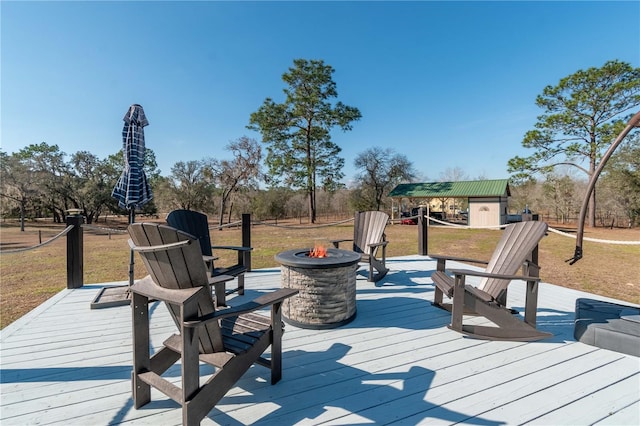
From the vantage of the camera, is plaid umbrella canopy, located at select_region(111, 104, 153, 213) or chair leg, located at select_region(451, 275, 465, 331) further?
plaid umbrella canopy, located at select_region(111, 104, 153, 213)

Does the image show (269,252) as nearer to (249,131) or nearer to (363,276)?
(363,276)

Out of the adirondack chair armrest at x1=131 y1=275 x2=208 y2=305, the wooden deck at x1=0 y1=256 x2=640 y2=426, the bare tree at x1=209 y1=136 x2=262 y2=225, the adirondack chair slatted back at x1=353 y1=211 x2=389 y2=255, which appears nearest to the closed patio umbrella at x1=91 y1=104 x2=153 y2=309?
the wooden deck at x1=0 y1=256 x2=640 y2=426

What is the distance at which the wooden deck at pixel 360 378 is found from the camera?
153cm

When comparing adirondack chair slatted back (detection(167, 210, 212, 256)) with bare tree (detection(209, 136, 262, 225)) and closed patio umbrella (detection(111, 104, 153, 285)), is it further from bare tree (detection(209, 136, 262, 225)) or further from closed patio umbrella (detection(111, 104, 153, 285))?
bare tree (detection(209, 136, 262, 225))

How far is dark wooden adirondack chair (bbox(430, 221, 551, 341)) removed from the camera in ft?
7.62

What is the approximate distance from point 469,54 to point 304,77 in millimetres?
10269

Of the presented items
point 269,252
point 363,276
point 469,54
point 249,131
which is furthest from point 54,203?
point 469,54

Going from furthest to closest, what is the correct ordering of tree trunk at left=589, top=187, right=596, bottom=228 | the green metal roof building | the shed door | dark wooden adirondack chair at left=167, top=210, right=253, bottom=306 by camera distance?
the shed door, the green metal roof building, tree trunk at left=589, top=187, right=596, bottom=228, dark wooden adirondack chair at left=167, top=210, right=253, bottom=306

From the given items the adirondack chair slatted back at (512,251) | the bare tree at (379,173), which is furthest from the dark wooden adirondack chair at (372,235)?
the bare tree at (379,173)

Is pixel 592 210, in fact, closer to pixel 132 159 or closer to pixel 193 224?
pixel 193 224

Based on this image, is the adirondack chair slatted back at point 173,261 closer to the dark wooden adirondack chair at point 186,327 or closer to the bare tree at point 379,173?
the dark wooden adirondack chair at point 186,327

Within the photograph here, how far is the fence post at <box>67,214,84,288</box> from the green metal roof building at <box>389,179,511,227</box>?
59.2 feet

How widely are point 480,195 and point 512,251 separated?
17680mm

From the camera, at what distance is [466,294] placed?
2.34 metres
